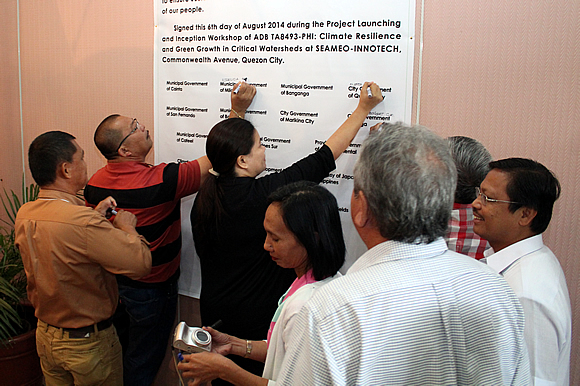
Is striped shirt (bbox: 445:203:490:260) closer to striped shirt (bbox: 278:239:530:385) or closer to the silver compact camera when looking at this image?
striped shirt (bbox: 278:239:530:385)

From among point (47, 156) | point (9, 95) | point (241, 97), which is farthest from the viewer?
point (9, 95)

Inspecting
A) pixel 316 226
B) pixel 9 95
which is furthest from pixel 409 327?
pixel 9 95

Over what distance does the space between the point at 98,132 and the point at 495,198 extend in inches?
65.1

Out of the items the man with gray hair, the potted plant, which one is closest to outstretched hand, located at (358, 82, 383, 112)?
the man with gray hair

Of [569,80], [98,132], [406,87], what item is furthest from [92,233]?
[569,80]

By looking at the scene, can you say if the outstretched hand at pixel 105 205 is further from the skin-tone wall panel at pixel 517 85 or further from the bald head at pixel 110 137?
the skin-tone wall panel at pixel 517 85

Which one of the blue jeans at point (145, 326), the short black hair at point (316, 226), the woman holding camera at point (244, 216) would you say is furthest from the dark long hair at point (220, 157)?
the blue jeans at point (145, 326)

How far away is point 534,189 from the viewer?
1.31 metres

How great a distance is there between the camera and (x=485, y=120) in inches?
67.7

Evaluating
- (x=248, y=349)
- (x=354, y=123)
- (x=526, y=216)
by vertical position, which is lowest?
(x=248, y=349)

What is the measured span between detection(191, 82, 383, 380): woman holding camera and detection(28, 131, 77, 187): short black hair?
2.07 ft

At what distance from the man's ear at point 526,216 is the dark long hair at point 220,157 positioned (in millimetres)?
981

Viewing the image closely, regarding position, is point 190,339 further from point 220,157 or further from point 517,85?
point 517,85

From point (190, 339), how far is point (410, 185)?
33.8 inches
